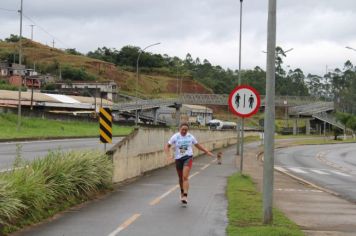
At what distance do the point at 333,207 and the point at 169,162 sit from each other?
12614 mm

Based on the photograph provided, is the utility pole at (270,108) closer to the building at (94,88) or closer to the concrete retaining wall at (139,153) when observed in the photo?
the concrete retaining wall at (139,153)

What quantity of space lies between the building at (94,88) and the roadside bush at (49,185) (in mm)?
111830

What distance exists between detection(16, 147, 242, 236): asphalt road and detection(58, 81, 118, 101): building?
111368mm

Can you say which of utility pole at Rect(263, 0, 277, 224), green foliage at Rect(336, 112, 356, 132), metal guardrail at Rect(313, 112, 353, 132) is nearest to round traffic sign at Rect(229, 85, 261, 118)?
utility pole at Rect(263, 0, 277, 224)

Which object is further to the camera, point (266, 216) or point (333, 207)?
point (333, 207)

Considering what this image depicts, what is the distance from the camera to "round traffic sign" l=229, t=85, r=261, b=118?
17.8 m

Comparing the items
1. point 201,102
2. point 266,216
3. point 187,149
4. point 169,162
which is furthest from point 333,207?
point 201,102

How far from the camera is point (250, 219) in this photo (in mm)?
10383

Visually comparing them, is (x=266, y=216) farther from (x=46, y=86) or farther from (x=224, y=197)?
(x=46, y=86)

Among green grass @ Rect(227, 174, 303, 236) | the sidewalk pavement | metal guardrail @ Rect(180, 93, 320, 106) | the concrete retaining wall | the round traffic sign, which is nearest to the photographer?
green grass @ Rect(227, 174, 303, 236)

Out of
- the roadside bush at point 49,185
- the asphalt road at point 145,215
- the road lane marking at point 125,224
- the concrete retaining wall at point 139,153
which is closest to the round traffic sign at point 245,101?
the asphalt road at point 145,215

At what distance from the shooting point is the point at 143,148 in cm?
2022

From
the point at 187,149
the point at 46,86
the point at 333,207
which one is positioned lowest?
the point at 333,207

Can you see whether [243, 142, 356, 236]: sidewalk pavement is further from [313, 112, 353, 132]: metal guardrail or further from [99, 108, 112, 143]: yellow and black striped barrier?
Answer: [313, 112, 353, 132]: metal guardrail
